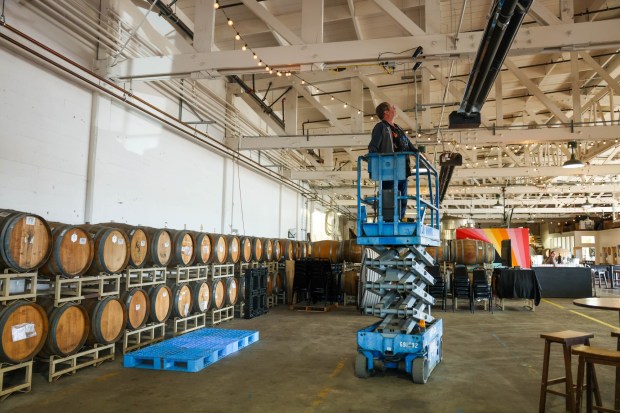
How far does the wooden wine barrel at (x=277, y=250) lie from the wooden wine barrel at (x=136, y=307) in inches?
237

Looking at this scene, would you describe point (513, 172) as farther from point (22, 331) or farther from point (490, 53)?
point (22, 331)

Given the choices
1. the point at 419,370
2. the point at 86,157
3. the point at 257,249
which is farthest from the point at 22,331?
the point at 257,249

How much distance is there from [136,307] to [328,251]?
8828 mm

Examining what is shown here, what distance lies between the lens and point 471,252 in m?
14.0

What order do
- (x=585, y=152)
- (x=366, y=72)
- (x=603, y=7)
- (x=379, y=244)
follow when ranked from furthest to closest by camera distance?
(x=585, y=152) → (x=366, y=72) → (x=603, y=7) → (x=379, y=244)

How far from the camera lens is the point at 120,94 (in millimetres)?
7980

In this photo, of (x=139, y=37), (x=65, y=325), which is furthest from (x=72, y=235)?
(x=139, y=37)

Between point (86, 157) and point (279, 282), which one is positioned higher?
point (86, 157)

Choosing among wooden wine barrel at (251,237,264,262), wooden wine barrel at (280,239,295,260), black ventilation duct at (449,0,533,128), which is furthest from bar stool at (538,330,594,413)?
wooden wine barrel at (280,239,295,260)

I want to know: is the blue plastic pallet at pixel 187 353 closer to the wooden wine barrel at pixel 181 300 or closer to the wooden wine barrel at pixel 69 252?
the wooden wine barrel at pixel 181 300

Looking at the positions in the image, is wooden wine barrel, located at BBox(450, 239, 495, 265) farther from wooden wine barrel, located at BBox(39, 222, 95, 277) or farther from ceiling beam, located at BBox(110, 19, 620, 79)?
wooden wine barrel, located at BBox(39, 222, 95, 277)

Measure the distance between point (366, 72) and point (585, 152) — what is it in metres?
8.74

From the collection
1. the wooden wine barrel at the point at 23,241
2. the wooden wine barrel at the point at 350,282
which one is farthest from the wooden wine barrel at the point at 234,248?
the wooden wine barrel at the point at 23,241

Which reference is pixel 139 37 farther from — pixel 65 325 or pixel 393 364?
pixel 393 364
